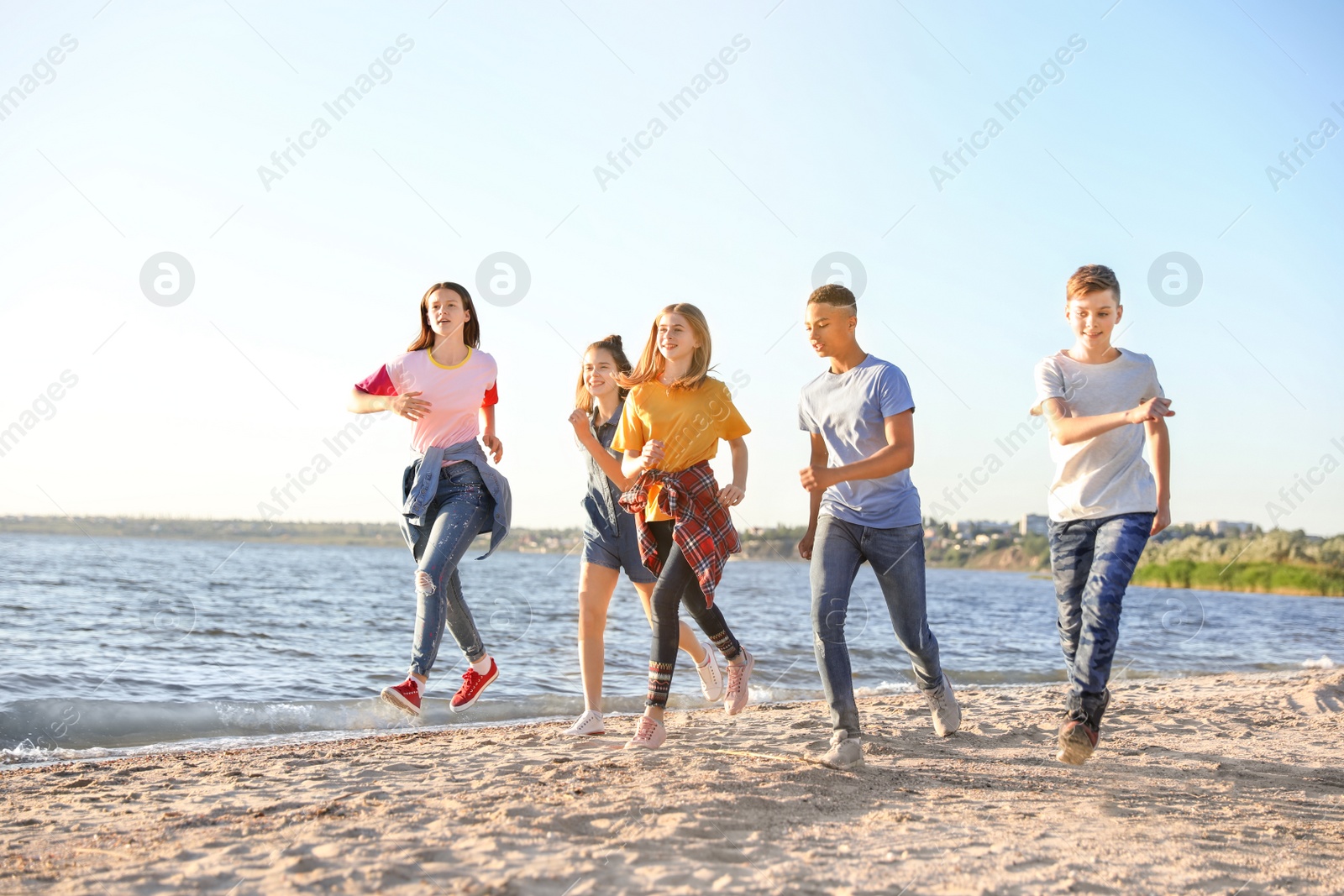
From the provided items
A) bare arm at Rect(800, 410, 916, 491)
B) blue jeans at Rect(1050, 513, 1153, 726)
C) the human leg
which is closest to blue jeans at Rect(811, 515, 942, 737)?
the human leg

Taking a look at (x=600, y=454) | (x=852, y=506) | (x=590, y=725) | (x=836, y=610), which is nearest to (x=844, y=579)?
(x=836, y=610)

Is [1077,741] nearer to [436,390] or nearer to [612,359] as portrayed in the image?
[612,359]

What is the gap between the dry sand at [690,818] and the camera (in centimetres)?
274

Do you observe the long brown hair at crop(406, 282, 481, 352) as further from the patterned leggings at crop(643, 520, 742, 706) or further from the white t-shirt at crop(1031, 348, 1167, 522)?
the white t-shirt at crop(1031, 348, 1167, 522)

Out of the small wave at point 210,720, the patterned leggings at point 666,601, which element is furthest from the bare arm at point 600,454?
the small wave at point 210,720

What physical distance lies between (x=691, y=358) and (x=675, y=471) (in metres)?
0.55

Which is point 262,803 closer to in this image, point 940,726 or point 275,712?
point 940,726

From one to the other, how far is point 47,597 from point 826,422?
22111 millimetres

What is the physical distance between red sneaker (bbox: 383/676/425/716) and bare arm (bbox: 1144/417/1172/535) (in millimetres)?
3426

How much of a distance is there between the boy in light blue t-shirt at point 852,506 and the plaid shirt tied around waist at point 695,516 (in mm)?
436

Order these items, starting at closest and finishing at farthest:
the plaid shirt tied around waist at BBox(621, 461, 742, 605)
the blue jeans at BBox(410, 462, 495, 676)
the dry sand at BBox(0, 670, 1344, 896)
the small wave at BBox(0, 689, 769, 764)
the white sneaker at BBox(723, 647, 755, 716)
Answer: the dry sand at BBox(0, 670, 1344, 896)
the plaid shirt tied around waist at BBox(621, 461, 742, 605)
the blue jeans at BBox(410, 462, 495, 676)
the white sneaker at BBox(723, 647, 755, 716)
the small wave at BBox(0, 689, 769, 764)

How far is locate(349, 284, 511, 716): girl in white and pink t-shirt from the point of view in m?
4.95

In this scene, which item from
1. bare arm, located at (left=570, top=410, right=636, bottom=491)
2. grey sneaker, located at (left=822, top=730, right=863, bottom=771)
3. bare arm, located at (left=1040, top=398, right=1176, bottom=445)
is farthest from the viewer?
bare arm, located at (left=570, top=410, right=636, bottom=491)

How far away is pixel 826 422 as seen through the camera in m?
4.51
